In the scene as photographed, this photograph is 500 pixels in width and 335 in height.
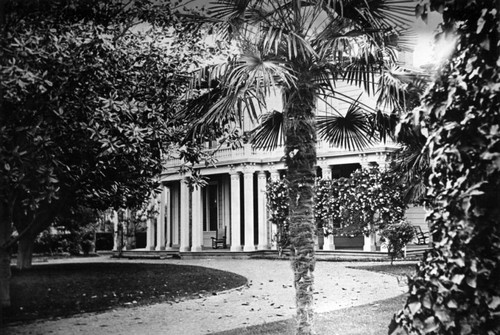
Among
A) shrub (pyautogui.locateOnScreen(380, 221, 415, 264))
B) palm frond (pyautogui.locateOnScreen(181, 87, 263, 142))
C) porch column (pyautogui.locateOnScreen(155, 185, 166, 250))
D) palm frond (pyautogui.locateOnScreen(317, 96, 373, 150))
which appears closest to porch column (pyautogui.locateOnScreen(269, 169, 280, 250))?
porch column (pyautogui.locateOnScreen(155, 185, 166, 250))

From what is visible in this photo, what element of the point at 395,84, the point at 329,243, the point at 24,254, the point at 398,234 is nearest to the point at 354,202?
the point at 329,243

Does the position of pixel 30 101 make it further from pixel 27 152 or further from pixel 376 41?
pixel 376 41

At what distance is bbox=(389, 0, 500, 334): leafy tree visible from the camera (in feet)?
9.04

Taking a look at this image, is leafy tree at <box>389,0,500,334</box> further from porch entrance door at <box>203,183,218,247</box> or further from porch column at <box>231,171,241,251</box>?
porch entrance door at <box>203,183,218,247</box>

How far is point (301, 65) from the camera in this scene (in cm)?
555

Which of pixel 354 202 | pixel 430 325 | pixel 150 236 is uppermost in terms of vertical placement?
pixel 354 202


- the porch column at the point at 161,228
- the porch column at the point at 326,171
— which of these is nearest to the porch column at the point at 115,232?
the porch column at the point at 161,228

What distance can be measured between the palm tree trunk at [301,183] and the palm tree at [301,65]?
0.03ft

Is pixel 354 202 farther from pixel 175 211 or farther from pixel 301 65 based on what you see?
pixel 175 211

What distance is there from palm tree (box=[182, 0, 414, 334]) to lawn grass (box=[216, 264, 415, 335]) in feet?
2.88

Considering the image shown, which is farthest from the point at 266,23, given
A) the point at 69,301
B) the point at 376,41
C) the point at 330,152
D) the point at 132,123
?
the point at 330,152

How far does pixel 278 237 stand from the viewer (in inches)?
734

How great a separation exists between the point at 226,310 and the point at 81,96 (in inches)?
149

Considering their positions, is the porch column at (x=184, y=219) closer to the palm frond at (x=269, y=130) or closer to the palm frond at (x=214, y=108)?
the palm frond at (x=269, y=130)
